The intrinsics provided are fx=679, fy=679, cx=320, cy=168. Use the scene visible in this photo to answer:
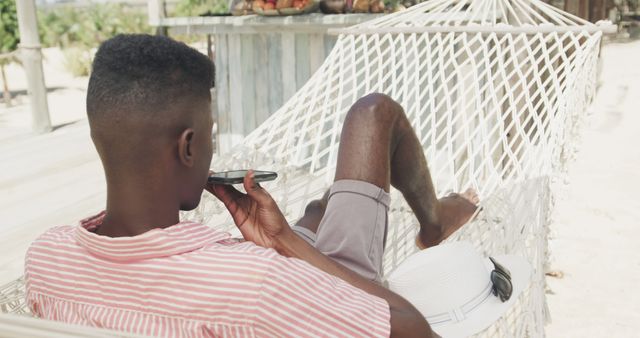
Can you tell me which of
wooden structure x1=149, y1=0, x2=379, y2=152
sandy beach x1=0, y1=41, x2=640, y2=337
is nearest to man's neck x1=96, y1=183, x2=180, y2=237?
sandy beach x1=0, y1=41, x2=640, y2=337

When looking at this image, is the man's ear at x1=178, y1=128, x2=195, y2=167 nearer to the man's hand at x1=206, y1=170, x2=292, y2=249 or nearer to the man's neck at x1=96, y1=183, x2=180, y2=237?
the man's neck at x1=96, y1=183, x2=180, y2=237

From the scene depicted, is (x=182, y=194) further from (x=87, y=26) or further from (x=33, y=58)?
(x=87, y=26)

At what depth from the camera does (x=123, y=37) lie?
2.84ft

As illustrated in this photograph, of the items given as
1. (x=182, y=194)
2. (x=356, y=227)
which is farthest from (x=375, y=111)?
(x=182, y=194)

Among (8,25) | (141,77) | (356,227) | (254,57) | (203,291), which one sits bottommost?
(8,25)

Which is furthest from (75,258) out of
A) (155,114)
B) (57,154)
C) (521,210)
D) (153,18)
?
(57,154)

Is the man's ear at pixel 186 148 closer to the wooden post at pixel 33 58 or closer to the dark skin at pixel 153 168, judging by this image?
the dark skin at pixel 153 168

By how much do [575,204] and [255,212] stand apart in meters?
2.53

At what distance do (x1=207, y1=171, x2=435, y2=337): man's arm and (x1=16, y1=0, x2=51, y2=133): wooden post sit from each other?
437 centimetres

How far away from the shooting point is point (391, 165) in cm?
155

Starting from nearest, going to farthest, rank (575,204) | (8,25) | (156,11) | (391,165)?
1. (391,165)
2. (575,204)
3. (156,11)
4. (8,25)

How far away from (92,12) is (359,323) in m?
12.6

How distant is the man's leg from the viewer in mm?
1374

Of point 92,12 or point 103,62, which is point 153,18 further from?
point 92,12
